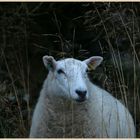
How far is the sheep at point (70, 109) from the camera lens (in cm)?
888

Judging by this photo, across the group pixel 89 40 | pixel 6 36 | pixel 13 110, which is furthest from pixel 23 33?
pixel 13 110

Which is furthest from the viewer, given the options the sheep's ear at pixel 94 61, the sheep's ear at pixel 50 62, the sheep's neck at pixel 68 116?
the sheep's ear at pixel 94 61

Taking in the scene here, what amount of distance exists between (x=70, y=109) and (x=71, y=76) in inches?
17.2

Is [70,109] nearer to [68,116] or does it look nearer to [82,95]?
[68,116]

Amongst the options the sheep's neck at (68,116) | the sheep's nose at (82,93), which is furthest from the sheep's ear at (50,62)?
the sheep's nose at (82,93)

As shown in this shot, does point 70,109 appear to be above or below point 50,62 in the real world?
below

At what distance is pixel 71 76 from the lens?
8914 mm

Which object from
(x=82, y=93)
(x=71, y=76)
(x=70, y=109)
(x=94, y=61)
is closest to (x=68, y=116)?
(x=70, y=109)

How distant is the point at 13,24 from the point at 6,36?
433 millimetres

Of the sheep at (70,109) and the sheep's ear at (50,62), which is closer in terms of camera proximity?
the sheep at (70,109)

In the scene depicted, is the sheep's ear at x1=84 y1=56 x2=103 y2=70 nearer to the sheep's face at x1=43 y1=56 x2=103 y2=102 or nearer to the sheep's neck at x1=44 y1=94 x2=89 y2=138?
the sheep's face at x1=43 y1=56 x2=103 y2=102

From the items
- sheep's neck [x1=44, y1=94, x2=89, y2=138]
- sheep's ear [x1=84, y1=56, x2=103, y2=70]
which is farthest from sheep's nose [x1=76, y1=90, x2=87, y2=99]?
sheep's ear [x1=84, y1=56, x2=103, y2=70]

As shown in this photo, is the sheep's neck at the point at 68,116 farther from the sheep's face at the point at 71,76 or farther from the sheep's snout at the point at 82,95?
the sheep's snout at the point at 82,95

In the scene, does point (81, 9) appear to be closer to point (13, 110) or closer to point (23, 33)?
point (23, 33)
